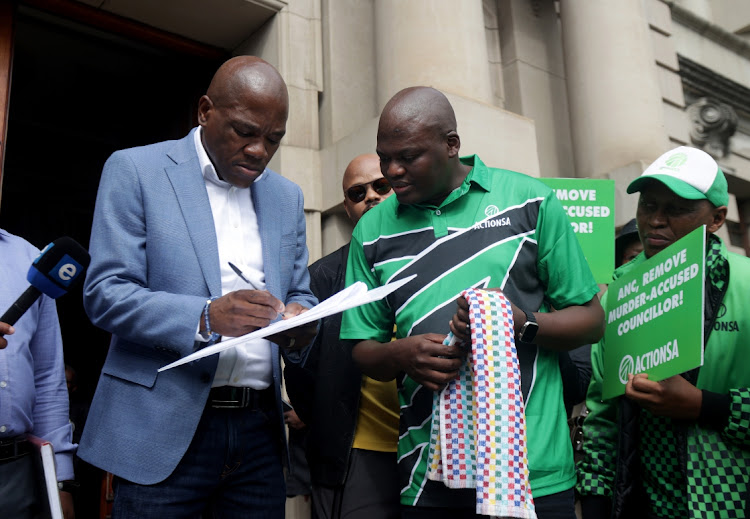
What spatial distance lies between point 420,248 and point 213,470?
0.95 meters

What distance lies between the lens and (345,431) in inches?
114

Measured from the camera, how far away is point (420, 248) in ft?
7.71

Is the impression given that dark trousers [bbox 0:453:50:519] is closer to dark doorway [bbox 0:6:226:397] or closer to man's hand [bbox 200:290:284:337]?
man's hand [bbox 200:290:284:337]

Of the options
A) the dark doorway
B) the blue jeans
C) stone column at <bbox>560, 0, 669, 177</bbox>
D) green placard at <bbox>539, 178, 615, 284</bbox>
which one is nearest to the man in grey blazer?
the blue jeans

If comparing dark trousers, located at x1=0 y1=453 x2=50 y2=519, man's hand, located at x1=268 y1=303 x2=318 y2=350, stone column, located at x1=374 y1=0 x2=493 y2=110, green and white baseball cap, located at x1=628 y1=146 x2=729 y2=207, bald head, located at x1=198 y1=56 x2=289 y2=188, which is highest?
stone column, located at x1=374 y1=0 x2=493 y2=110

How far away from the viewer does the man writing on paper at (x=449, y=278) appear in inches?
82.8

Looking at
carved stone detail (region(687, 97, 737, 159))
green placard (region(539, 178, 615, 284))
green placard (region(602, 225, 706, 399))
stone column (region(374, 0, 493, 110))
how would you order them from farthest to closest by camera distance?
1. carved stone detail (region(687, 97, 737, 159))
2. stone column (region(374, 0, 493, 110))
3. green placard (region(539, 178, 615, 284))
4. green placard (region(602, 225, 706, 399))

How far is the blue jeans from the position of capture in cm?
206

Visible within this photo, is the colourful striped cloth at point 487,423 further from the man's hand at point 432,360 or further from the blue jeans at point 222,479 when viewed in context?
the blue jeans at point 222,479

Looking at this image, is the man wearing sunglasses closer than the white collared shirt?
No

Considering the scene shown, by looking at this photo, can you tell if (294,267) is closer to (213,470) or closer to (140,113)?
(213,470)

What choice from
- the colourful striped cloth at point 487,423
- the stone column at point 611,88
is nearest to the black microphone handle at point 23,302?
the colourful striped cloth at point 487,423

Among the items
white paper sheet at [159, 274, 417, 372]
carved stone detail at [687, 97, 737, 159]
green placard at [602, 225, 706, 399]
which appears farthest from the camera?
carved stone detail at [687, 97, 737, 159]

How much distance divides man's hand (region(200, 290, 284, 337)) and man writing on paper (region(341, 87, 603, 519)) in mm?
420
